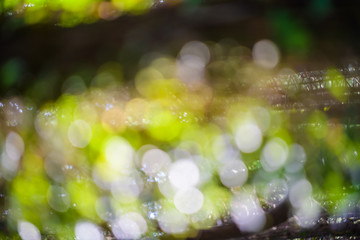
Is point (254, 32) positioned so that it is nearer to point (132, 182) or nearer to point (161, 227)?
point (161, 227)

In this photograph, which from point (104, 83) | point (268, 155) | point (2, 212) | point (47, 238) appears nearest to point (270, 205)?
point (268, 155)

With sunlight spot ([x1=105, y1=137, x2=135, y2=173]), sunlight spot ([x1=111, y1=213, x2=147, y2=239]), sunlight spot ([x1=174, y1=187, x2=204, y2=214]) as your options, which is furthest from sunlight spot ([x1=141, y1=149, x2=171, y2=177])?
sunlight spot ([x1=111, y1=213, x2=147, y2=239])

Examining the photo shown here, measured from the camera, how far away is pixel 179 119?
2283mm

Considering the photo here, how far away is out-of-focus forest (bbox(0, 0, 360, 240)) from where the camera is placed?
100 centimetres

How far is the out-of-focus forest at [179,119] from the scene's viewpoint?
1.00 meters

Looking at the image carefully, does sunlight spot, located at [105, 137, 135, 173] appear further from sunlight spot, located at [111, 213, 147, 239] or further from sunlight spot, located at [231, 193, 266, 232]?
sunlight spot, located at [231, 193, 266, 232]

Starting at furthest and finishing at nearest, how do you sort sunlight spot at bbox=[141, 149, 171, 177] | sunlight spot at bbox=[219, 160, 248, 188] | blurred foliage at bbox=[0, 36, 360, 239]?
sunlight spot at bbox=[141, 149, 171, 177] → sunlight spot at bbox=[219, 160, 248, 188] → blurred foliage at bbox=[0, 36, 360, 239]

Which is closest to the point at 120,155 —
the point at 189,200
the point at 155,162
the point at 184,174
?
the point at 155,162

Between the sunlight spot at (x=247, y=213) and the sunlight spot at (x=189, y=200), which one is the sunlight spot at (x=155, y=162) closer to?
the sunlight spot at (x=189, y=200)

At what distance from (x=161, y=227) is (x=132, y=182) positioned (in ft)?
1.63

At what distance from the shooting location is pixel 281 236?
1.90 m

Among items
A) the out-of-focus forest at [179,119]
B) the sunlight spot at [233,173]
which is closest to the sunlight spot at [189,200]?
the out-of-focus forest at [179,119]

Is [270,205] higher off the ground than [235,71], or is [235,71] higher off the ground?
[235,71]

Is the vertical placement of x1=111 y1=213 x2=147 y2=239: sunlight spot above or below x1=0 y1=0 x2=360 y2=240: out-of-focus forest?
below
